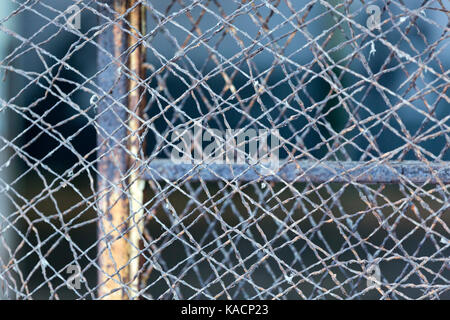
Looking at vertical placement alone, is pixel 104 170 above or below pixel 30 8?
below

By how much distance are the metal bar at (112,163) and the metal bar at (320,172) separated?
0.30 feet

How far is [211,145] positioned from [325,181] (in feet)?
0.94

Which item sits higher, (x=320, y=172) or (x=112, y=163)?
(x=112, y=163)

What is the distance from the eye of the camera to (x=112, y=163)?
103 centimetres

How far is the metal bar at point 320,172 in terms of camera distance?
0.90m

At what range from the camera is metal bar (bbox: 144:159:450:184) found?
2.96 ft

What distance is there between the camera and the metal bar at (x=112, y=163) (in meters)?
1.00

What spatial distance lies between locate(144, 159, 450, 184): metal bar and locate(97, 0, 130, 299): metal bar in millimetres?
92

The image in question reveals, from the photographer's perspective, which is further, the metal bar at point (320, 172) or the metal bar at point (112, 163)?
the metal bar at point (112, 163)

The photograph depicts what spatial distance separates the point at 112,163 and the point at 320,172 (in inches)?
20.0

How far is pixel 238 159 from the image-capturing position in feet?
3.34

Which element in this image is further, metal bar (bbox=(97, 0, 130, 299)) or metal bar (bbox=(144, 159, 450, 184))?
metal bar (bbox=(97, 0, 130, 299))
